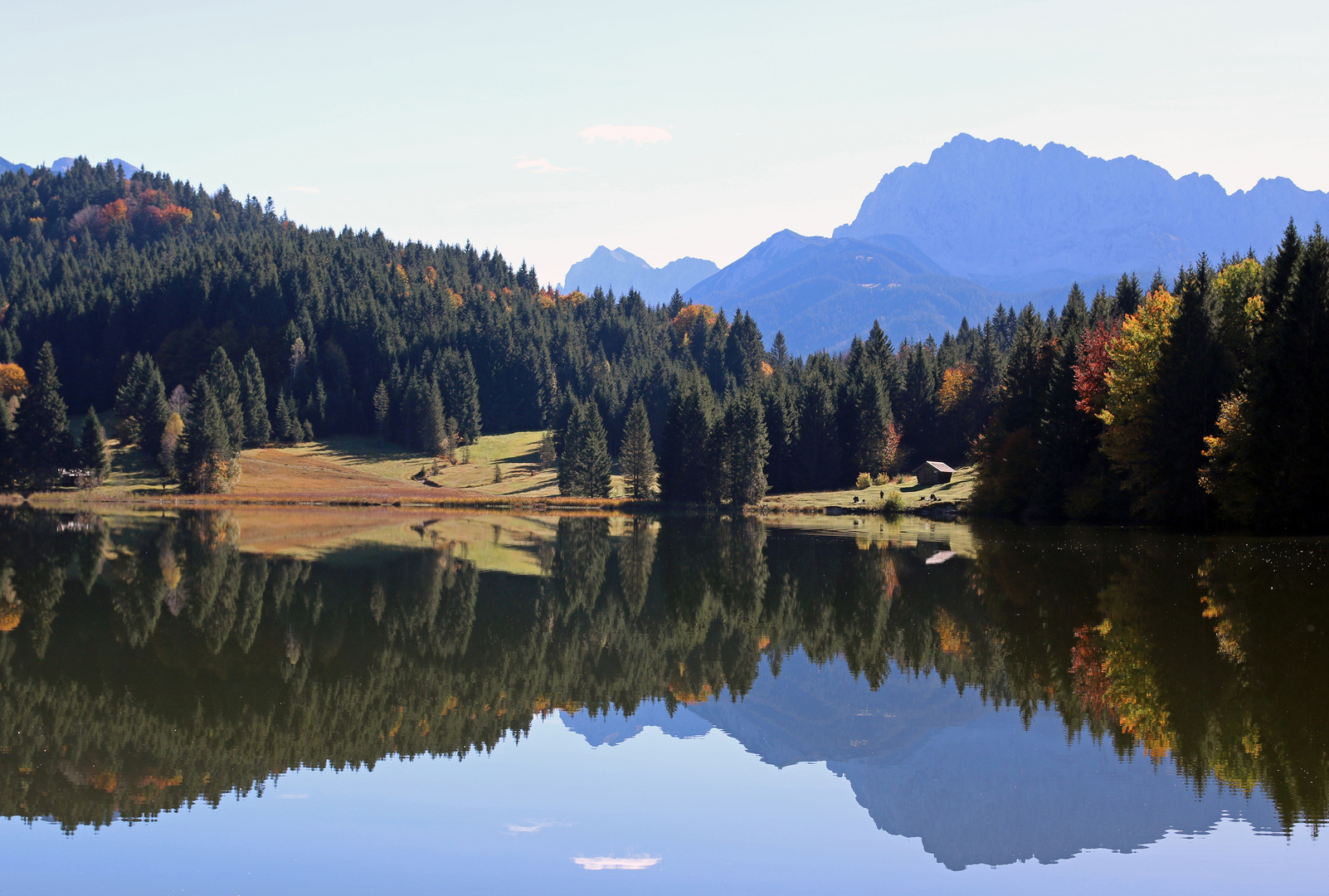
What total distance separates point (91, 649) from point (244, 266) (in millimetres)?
182880

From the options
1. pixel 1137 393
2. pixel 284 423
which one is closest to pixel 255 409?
pixel 284 423

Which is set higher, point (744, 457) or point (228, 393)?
point (228, 393)

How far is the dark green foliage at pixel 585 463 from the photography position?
11631cm

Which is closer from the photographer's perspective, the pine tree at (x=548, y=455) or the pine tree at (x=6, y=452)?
the pine tree at (x=6, y=452)

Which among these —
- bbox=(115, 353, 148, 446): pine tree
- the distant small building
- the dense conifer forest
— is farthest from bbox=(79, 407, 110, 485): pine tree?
the distant small building

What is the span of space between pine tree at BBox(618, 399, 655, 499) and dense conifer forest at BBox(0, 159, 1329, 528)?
0.42 m

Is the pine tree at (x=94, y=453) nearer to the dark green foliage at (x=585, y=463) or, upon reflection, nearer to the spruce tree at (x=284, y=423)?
the spruce tree at (x=284, y=423)

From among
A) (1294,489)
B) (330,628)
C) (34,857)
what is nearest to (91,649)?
(330,628)

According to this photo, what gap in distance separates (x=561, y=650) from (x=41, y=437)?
4274 inches

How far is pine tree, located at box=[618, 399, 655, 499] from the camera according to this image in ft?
359

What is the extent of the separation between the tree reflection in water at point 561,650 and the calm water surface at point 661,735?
0.37 ft

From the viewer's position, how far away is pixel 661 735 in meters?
18.0

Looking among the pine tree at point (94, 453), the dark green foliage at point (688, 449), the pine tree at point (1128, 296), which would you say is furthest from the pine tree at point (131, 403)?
the pine tree at point (1128, 296)

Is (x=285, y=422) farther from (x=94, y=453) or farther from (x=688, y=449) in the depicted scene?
(x=688, y=449)
